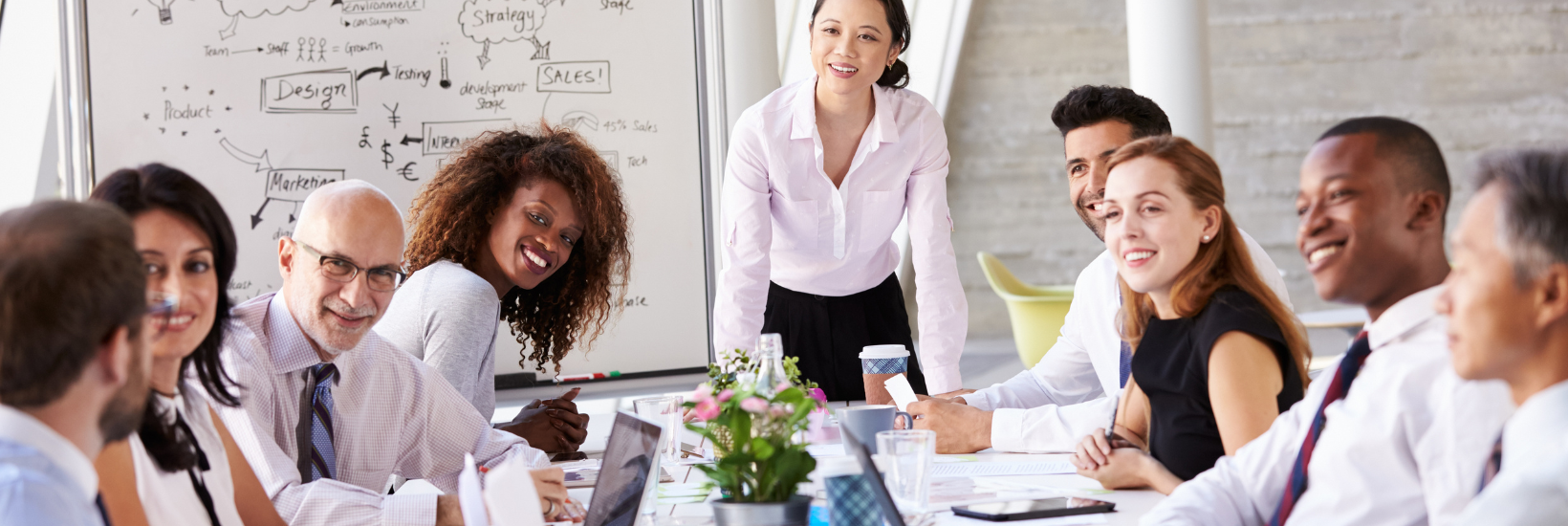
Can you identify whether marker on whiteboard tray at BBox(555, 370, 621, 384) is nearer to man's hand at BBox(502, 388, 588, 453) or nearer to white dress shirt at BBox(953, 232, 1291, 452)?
man's hand at BBox(502, 388, 588, 453)

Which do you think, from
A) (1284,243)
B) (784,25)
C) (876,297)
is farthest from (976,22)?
(876,297)

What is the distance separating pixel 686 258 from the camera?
13.6ft

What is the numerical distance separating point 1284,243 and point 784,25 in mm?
4132

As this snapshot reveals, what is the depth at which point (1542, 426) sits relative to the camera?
29.2 inches

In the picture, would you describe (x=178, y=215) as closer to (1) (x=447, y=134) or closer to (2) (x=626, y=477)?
(2) (x=626, y=477)

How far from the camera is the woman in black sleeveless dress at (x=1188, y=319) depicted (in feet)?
4.70

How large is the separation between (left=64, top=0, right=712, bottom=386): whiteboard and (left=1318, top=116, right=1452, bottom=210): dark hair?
292cm

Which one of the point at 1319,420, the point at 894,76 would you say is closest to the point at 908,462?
the point at 1319,420

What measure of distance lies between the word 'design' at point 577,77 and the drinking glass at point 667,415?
7.31 feet

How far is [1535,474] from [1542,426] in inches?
1.5

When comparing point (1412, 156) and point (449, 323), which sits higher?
point (1412, 156)

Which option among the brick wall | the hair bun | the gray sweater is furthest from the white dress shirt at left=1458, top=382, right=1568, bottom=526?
the brick wall

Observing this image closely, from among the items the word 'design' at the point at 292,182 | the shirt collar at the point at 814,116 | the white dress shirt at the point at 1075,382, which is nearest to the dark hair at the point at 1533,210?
the white dress shirt at the point at 1075,382

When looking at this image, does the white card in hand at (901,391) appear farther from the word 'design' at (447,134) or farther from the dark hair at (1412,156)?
the word 'design' at (447,134)
